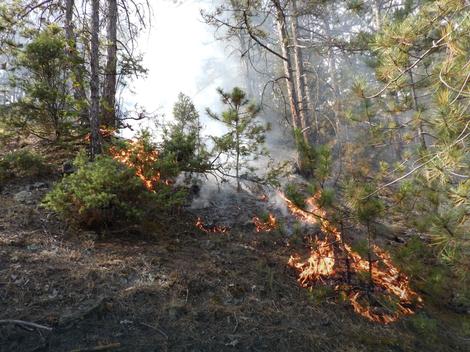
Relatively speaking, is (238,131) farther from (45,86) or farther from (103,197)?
(45,86)

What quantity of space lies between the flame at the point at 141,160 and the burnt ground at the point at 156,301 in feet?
3.01

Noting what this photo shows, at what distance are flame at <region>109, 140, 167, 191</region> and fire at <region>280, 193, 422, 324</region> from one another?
228cm

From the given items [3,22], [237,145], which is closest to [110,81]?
[3,22]

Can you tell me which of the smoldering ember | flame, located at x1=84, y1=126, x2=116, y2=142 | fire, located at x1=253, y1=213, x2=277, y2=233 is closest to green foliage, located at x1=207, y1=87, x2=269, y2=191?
the smoldering ember

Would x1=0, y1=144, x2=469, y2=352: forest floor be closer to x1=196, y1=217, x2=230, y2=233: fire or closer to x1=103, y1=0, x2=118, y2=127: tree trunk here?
x1=196, y1=217, x2=230, y2=233: fire

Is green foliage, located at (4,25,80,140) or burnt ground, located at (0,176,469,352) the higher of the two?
green foliage, located at (4,25,80,140)

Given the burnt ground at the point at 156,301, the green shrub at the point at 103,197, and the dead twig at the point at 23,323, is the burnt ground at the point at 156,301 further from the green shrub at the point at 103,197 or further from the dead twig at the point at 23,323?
the green shrub at the point at 103,197

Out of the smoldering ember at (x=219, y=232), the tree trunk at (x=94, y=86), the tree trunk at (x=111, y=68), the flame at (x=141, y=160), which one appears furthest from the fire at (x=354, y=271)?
the tree trunk at (x=111, y=68)

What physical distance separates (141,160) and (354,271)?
3812mm

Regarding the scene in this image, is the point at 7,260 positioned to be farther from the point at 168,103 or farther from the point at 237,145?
the point at 168,103

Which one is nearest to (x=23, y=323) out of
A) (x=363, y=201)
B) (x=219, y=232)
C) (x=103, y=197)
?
(x=103, y=197)

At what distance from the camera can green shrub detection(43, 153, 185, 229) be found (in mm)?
4762

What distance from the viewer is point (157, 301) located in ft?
12.7

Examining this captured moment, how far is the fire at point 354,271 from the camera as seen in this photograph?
15.0 ft
